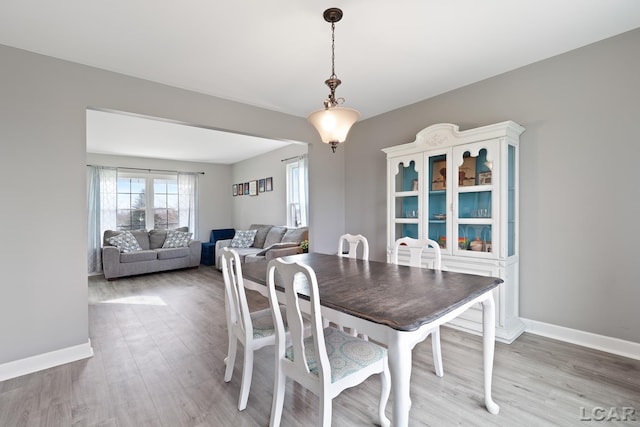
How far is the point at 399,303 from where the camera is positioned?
1368 millimetres

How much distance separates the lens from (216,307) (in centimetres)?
368

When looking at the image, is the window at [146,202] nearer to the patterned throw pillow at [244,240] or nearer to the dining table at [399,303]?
the patterned throw pillow at [244,240]

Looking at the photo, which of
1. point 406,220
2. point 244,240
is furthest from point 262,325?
point 244,240

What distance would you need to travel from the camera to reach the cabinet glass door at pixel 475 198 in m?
2.68

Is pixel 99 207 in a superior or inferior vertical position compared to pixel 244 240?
superior

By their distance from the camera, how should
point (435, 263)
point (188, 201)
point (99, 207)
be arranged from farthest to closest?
point (188, 201) < point (99, 207) < point (435, 263)

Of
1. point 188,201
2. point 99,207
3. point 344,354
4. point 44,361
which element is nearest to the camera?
point 344,354

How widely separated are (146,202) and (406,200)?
19.5 feet

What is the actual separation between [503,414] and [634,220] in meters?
1.83

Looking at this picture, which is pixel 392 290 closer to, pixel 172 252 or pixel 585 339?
pixel 585 339

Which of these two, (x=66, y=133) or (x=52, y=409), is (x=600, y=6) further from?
(x=52, y=409)

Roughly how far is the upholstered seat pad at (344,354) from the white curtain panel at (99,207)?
5976 mm

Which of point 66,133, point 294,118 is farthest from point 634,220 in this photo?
point 66,133

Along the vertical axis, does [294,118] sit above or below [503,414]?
above
